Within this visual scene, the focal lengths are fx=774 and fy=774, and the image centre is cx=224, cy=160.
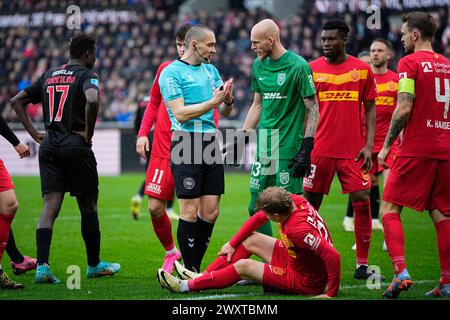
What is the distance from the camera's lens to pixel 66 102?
7691mm

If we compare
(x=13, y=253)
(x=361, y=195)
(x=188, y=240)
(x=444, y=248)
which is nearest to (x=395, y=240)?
(x=444, y=248)

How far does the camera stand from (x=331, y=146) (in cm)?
795

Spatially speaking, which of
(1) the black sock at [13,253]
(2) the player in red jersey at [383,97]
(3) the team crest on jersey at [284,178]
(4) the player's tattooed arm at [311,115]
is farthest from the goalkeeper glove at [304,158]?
(2) the player in red jersey at [383,97]

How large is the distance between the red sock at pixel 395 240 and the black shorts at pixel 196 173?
1.69 meters

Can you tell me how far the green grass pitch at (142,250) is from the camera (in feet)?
22.2

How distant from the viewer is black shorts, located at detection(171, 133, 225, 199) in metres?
7.21

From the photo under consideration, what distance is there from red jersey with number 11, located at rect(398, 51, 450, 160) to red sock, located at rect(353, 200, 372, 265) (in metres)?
1.39

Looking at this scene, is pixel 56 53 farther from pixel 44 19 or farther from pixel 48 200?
pixel 48 200

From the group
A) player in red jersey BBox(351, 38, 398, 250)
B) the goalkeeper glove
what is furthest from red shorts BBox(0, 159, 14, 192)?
player in red jersey BBox(351, 38, 398, 250)

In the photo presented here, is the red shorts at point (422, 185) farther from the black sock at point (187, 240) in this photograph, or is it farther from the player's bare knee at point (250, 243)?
the black sock at point (187, 240)

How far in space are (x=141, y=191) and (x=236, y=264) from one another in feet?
23.4

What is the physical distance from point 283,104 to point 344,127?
0.80 meters

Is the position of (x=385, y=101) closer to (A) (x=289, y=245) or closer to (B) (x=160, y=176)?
(B) (x=160, y=176)

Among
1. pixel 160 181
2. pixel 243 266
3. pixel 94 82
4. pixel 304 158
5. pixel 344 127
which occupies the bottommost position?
pixel 243 266
